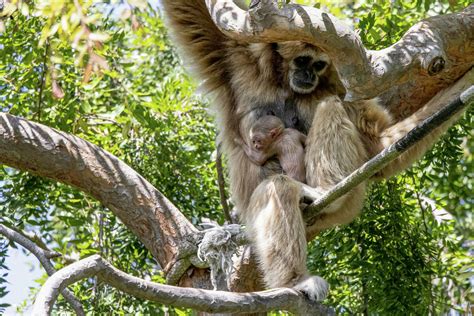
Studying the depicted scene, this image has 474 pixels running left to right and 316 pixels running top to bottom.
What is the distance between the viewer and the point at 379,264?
6988 millimetres

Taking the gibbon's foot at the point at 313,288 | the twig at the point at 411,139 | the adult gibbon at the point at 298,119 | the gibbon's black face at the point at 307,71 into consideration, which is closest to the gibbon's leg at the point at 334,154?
the adult gibbon at the point at 298,119

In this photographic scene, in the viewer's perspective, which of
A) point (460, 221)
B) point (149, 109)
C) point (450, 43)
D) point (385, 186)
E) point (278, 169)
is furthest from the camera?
point (460, 221)

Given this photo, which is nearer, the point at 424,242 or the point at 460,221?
the point at 424,242

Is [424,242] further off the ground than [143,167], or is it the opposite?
[143,167]

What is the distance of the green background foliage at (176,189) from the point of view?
7.04m

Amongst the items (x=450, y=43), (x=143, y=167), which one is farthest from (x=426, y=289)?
(x=143, y=167)

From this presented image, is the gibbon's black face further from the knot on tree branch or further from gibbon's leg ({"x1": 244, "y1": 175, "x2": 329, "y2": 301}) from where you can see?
the knot on tree branch

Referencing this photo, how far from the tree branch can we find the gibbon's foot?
39 centimetres

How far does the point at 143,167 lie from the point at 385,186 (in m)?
2.35

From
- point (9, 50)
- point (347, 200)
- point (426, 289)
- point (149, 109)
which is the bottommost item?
point (426, 289)

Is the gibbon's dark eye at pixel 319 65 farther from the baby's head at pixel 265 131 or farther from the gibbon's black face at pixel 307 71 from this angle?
the baby's head at pixel 265 131

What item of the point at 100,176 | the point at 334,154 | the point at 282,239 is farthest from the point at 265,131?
the point at 100,176

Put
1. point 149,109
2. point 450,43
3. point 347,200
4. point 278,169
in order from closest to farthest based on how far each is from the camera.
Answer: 1. point 450,43
2. point 347,200
3. point 278,169
4. point 149,109

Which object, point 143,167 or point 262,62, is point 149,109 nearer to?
point 143,167
